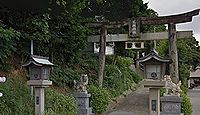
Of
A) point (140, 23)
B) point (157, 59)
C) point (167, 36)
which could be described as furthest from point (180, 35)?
point (157, 59)

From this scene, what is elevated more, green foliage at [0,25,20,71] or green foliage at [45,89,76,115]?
green foliage at [0,25,20,71]

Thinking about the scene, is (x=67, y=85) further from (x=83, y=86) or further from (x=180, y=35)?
(x=180, y=35)

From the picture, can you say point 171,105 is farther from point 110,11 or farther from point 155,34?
point 110,11

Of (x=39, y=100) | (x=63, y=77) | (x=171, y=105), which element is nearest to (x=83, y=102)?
Answer: (x=63, y=77)

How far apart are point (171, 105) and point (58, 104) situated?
421cm

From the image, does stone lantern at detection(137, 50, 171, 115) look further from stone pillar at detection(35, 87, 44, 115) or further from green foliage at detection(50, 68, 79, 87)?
green foliage at detection(50, 68, 79, 87)

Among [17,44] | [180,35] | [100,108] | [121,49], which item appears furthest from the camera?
[121,49]

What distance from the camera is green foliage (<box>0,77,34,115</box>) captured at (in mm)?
10879

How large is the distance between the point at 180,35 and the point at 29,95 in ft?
27.9

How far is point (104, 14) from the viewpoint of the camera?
22.7m

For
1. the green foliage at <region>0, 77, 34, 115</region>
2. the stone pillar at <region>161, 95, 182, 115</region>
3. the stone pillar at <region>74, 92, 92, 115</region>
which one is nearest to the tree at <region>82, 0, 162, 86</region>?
the stone pillar at <region>74, 92, 92, 115</region>

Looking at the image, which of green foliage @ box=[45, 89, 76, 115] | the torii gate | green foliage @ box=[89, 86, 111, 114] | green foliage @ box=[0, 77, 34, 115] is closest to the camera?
green foliage @ box=[0, 77, 34, 115]

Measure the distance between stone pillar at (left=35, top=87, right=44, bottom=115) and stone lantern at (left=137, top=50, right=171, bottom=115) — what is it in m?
3.65

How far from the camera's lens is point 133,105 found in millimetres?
19438
